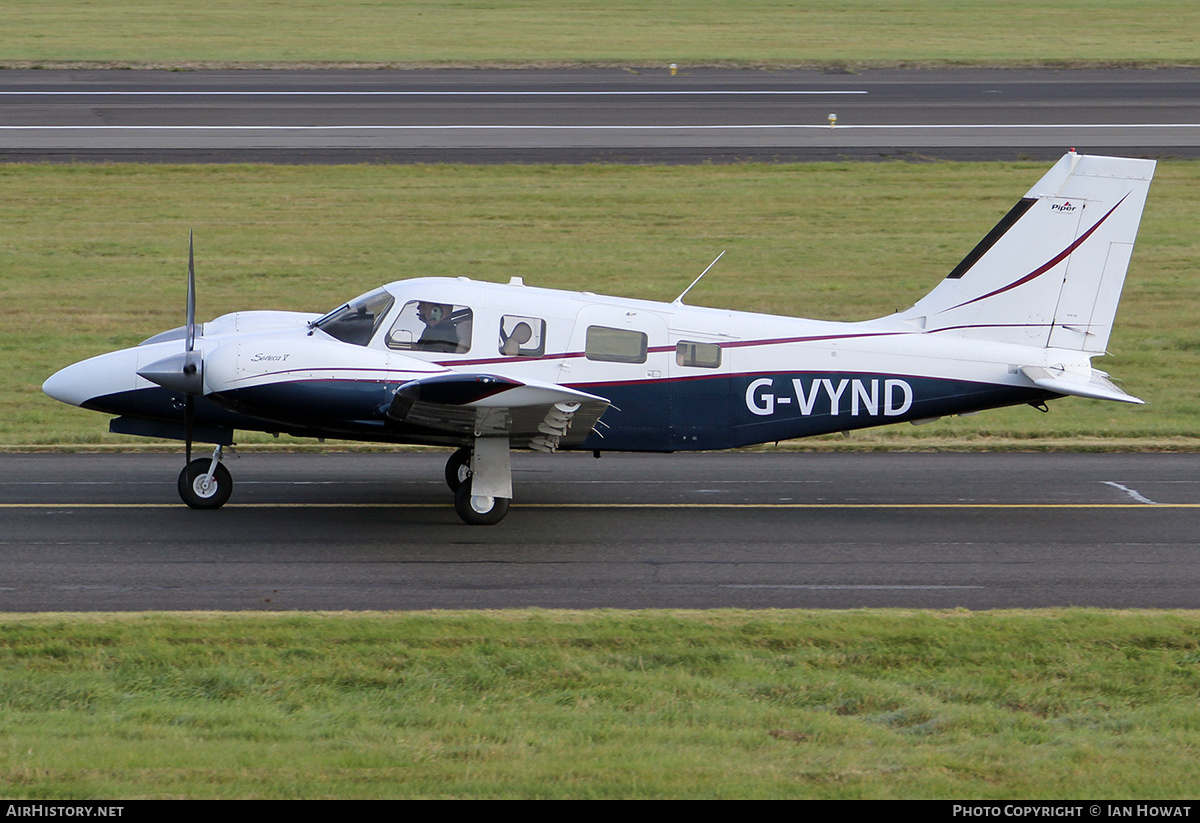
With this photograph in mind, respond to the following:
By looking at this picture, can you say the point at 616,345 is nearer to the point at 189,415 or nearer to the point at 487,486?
the point at 487,486

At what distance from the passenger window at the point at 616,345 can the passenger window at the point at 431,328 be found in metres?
1.42

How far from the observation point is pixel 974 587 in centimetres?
1273

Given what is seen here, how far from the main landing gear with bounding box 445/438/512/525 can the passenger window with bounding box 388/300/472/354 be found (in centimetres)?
115

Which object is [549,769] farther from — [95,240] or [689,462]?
[95,240]

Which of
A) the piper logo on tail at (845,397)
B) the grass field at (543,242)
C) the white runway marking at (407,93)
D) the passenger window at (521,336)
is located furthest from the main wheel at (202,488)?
the white runway marking at (407,93)

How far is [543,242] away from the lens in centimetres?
2984

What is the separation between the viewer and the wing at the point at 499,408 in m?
13.5

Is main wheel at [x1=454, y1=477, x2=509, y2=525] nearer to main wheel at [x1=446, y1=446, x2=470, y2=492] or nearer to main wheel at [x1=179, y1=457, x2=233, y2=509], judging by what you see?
main wheel at [x1=446, y1=446, x2=470, y2=492]

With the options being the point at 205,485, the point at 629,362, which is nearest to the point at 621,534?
the point at 629,362

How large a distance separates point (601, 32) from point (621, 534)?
4517 centimetres

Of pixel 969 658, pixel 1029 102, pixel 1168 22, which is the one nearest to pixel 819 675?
pixel 969 658

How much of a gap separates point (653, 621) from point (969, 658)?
8.63 feet

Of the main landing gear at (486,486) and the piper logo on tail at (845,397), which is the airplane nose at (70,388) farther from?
the piper logo on tail at (845,397)

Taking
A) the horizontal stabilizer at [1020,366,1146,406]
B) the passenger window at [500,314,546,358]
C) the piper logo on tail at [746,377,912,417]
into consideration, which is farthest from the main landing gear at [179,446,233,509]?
the horizontal stabilizer at [1020,366,1146,406]
